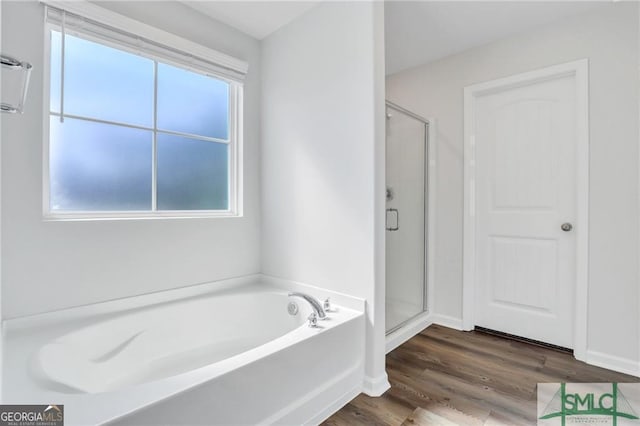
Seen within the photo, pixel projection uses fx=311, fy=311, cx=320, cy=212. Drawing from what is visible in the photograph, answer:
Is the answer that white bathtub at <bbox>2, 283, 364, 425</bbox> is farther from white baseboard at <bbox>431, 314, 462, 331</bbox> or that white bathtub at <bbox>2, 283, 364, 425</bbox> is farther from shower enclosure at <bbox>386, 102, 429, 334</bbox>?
white baseboard at <bbox>431, 314, 462, 331</bbox>

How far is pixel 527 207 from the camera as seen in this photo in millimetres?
2383

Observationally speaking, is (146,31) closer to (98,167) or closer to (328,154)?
(98,167)

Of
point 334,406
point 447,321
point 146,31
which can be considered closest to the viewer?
point 334,406

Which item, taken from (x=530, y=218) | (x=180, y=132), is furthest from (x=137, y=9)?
(x=530, y=218)

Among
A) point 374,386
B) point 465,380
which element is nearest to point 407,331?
point 465,380

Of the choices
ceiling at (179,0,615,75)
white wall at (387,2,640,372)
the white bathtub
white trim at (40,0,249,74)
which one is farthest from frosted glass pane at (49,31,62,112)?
→ white wall at (387,2,640,372)

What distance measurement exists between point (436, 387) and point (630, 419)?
89 centimetres

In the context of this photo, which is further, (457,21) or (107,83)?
(457,21)

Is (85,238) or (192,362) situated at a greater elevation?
(85,238)

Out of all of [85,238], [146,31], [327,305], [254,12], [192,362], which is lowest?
[192,362]

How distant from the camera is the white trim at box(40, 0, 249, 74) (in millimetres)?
1605

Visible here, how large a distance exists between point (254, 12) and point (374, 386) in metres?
2.47

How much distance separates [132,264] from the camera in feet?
6.00

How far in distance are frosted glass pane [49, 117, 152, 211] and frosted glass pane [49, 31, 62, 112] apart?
0.26ft
